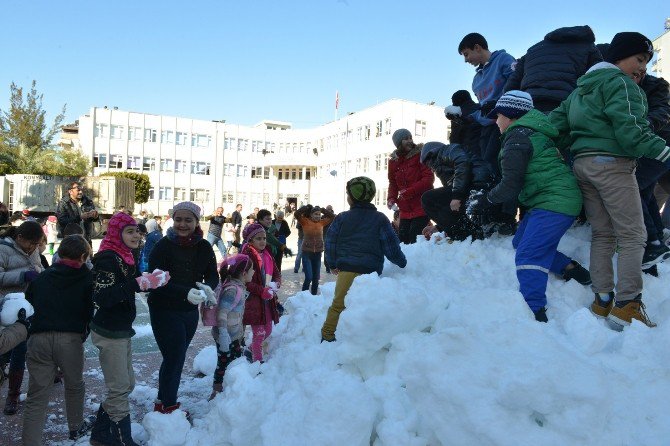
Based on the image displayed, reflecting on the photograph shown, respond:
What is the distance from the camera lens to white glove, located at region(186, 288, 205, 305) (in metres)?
3.62

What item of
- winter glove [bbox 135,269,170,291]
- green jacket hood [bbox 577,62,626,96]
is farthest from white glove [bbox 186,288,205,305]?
green jacket hood [bbox 577,62,626,96]

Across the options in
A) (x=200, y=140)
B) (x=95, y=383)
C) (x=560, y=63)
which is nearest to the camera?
(x=560, y=63)

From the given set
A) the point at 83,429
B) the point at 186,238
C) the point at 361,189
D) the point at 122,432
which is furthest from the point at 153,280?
the point at 361,189

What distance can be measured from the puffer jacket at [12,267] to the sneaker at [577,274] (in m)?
4.40

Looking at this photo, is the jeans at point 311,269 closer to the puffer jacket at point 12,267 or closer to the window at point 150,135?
the puffer jacket at point 12,267

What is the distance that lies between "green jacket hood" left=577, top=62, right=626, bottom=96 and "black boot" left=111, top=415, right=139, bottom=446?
402 cm

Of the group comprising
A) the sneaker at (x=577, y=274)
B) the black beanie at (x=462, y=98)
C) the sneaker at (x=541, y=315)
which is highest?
the black beanie at (x=462, y=98)

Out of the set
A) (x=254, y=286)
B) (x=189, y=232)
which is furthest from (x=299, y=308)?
(x=189, y=232)

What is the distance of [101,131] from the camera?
51844 mm

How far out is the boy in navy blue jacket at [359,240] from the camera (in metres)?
4.07

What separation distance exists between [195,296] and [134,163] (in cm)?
5485

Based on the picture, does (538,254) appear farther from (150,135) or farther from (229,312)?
(150,135)

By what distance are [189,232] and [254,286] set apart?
3.85 feet

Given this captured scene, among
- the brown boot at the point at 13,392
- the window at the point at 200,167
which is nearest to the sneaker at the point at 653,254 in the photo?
the brown boot at the point at 13,392
